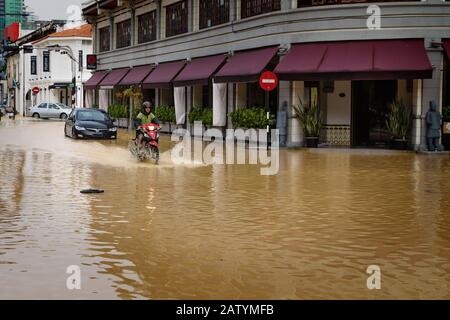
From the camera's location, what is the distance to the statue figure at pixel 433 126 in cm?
2642

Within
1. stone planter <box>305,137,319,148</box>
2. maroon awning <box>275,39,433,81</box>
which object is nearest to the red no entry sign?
maroon awning <box>275,39,433,81</box>

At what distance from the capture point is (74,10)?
87.2m

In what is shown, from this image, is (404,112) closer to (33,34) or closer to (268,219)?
(268,219)

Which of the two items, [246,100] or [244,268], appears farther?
[246,100]

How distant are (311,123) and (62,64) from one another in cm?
5548

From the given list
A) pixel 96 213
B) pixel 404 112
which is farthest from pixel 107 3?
pixel 96 213

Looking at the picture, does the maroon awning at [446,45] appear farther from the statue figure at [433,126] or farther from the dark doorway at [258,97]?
the dark doorway at [258,97]

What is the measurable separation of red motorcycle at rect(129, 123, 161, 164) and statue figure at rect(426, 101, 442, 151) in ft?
34.2

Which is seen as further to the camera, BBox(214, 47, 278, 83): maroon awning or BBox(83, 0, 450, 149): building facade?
BBox(214, 47, 278, 83): maroon awning

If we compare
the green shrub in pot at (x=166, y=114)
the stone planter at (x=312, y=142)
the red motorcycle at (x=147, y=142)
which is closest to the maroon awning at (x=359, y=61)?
the stone planter at (x=312, y=142)

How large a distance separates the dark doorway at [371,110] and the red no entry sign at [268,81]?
130 inches

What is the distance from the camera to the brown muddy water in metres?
6.79

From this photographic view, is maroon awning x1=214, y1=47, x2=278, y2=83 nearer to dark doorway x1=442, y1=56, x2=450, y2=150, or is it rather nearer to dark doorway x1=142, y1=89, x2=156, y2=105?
dark doorway x1=442, y1=56, x2=450, y2=150

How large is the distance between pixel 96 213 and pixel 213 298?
5.33 m
